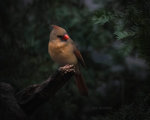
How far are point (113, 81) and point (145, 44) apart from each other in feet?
8.91

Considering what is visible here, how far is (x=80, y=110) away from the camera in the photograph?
15.1 feet

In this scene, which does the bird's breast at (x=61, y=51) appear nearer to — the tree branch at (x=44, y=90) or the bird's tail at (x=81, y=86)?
the bird's tail at (x=81, y=86)

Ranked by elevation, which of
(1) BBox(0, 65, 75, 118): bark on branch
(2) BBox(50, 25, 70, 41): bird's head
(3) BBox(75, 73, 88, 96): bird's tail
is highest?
(2) BBox(50, 25, 70, 41): bird's head

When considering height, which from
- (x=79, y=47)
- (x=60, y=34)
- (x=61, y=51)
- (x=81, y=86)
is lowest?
(x=81, y=86)

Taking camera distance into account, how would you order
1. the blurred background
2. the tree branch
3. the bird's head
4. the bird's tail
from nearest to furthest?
1. the tree branch
2. the bird's head
3. the bird's tail
4. the blurred background

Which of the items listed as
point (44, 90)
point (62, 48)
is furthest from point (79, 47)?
point (44, 90)

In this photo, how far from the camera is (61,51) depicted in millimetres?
3156

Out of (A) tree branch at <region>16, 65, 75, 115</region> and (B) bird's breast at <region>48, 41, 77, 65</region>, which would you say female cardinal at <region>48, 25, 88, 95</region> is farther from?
(A) tree branch at <region>16, 65, 75, 115</region>

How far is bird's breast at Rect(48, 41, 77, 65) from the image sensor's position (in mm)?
3141

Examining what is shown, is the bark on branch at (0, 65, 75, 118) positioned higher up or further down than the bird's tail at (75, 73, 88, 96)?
higher up

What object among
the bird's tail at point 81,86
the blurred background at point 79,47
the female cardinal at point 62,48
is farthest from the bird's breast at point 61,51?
the blurred background at point 79,47

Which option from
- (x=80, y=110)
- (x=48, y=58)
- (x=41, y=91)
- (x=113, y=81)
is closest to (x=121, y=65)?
(x=113, y=81)

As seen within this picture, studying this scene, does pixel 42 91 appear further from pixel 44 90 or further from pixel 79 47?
pixel 79 47

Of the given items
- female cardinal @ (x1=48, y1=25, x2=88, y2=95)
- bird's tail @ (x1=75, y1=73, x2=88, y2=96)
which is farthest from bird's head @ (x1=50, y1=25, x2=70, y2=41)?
bird's tail @ (x1=75, y1=73, x2=88, y2=96)
